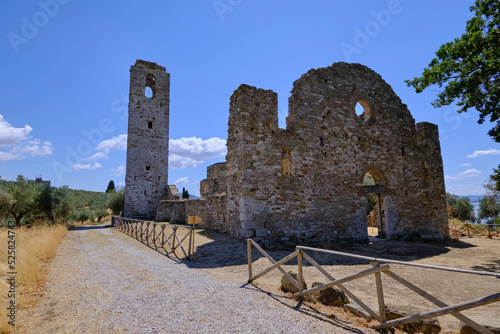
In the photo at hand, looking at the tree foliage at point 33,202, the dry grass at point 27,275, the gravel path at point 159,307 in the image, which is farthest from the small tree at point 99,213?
the gravel path at point 159,307

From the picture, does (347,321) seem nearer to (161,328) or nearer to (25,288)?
(161,328)

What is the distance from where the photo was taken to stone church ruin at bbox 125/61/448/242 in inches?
402

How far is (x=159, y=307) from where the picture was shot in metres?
4.17

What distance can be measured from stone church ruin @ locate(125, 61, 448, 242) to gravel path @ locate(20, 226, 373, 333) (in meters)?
4.44

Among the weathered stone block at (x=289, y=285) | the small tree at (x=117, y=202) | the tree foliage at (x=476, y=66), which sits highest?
the tree foliage at (x=476, y=66)

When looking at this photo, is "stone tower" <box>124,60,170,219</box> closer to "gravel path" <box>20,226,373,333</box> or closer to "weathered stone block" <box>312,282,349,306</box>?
"gravel path" <box>20,226,373,333</box>

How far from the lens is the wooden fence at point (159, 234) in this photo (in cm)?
840

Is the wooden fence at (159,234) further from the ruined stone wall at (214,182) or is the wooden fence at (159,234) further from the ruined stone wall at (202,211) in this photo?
the ruined stone wall at (214,182)

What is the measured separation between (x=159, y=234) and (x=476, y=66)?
43.9 feet

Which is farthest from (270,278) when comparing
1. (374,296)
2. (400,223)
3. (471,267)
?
(400,223)

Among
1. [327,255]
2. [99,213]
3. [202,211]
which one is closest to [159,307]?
[327,255]

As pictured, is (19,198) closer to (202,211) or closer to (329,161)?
(202,211)

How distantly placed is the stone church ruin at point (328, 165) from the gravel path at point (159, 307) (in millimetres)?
4437

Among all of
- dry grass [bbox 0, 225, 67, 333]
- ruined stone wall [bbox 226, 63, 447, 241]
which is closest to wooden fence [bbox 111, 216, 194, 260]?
ruined stone wall [bbox 226, 63, 447, 241]
